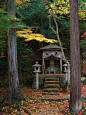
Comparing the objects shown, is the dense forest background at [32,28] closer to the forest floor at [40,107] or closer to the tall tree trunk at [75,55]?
the tall tree trunk at [75,55]

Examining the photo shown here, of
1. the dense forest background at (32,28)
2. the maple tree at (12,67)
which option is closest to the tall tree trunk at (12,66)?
the maple tree at (12,67)

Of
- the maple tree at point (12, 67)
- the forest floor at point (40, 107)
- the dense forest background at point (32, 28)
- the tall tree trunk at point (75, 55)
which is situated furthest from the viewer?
the dense forest background at point (32, 28)

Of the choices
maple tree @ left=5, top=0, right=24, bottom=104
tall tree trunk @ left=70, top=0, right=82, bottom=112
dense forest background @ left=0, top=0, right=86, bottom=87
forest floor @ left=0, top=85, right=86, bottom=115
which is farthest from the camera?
dense forest background @ left=0, top=0, right=86, bottom=87

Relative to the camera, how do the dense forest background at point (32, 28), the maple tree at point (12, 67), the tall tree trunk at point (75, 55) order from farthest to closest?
the dense forest background at point (32, 28)
the maple tree at point (12, 67)
the tall tree trunk at point (75, 55)

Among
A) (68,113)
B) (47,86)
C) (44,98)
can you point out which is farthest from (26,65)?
(68,113)

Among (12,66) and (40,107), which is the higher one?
(12,66)

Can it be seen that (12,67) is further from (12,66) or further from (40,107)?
(40,107)

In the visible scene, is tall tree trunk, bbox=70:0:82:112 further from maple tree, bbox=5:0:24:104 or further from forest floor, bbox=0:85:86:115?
maple tree, bbox=5:0:24:104

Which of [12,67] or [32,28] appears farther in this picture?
[32,28]

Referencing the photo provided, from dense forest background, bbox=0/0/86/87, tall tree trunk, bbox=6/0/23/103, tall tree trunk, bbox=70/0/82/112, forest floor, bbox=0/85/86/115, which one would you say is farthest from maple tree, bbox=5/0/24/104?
tall tree trunk, bbox=70/0/82/112

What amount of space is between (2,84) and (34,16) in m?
7.20

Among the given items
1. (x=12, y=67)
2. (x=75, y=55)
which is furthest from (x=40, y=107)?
(x=75, y=55)

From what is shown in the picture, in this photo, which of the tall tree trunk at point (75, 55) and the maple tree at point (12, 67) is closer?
the tall tree trunk at point (75, 55)

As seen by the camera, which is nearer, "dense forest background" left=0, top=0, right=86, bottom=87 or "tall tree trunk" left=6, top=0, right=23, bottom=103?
"tall tree trunk" left=6, top=0, right=23, bottom=103
